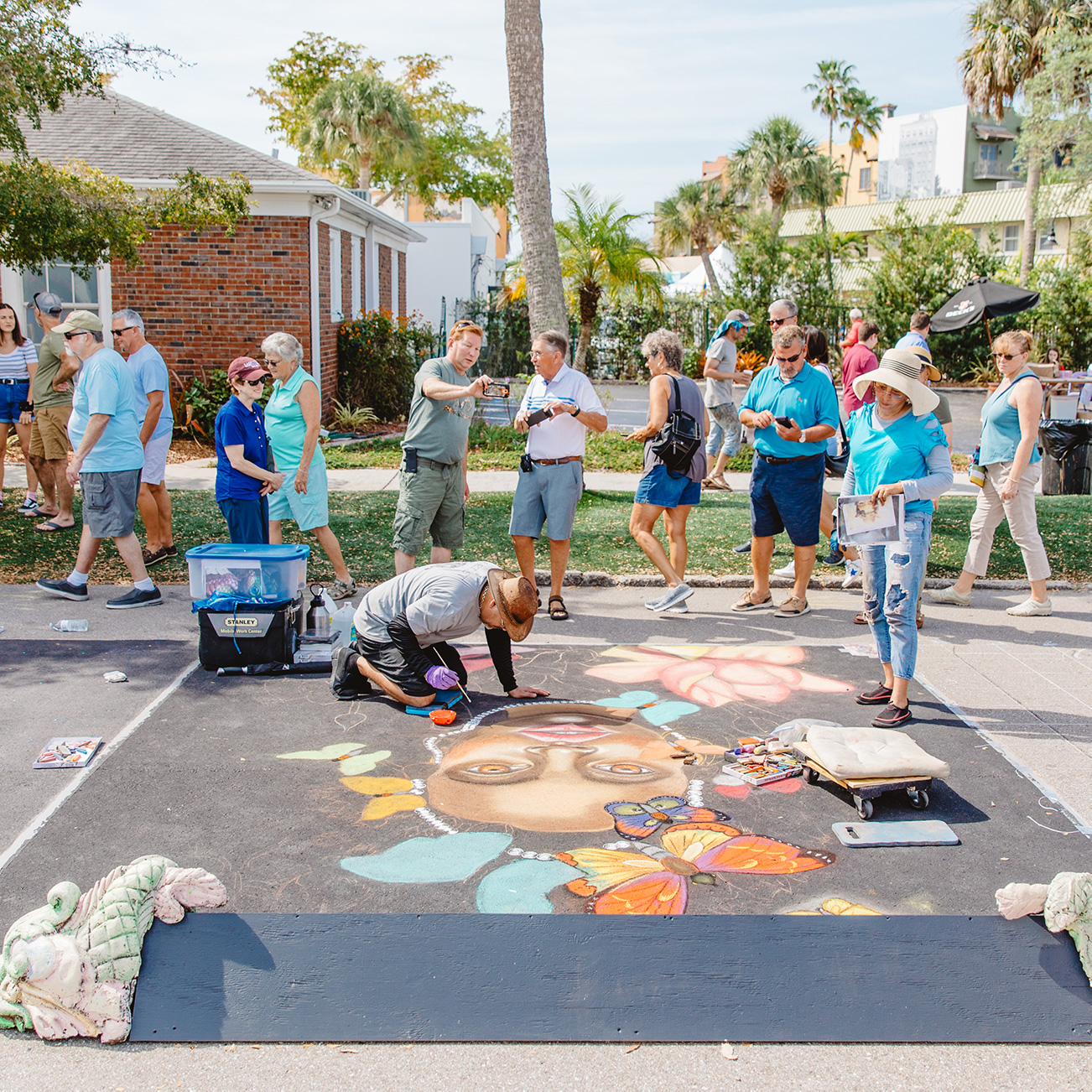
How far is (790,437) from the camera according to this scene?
22.0 feet

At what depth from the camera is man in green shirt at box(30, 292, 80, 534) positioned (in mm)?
9125

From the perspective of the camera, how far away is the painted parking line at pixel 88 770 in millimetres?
3971

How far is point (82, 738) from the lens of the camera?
5.00 m

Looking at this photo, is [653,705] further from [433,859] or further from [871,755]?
[433,859]

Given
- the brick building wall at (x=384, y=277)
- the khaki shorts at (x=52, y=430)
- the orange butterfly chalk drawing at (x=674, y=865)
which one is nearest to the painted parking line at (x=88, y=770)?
the orange butterfly chalk drawing at (x=674, y=865)

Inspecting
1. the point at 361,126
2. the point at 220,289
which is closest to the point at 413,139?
the point at 361,126

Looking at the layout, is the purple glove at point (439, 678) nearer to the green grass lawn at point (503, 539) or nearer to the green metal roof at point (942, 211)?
the green grass lawn at point (503, 539)

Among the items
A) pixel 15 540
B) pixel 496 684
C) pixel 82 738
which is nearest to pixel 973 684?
pixel 496 684

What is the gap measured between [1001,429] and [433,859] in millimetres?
5290

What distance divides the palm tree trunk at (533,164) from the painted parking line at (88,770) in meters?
6.34

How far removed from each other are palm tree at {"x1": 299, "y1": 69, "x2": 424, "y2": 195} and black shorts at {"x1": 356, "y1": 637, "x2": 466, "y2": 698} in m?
30.9

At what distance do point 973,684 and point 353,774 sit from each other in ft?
11.8

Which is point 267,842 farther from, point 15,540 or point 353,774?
point 15,540

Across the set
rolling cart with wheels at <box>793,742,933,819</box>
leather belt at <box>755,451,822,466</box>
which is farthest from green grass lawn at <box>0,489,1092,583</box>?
rolling cart with wheels at <box>793,742,933,819</box>
